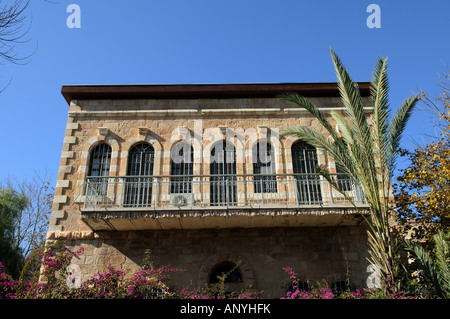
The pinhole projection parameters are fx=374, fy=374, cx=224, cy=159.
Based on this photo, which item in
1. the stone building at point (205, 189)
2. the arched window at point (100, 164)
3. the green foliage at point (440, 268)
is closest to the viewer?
the green foliage at point (440, 268)

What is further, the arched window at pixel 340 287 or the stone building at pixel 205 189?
the stone building at pixel 205 189

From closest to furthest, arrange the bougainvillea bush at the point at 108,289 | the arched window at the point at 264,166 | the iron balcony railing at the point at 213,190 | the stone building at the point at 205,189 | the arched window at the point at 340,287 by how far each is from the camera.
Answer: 1. the bougainvillea bush at the point at 108,289
2. the arched window at the point at 340,287
3. the stone building at the point at 205,189
4. the iron balcony railing at the point at 213,190
5. the arched window at the point at 264,166

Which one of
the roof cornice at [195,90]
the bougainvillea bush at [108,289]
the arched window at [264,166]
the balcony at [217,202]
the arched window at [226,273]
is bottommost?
the bougainvillea bush at [108,289]

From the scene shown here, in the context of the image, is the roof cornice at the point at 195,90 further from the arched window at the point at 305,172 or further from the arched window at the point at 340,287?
the arched window at the point at 340,287

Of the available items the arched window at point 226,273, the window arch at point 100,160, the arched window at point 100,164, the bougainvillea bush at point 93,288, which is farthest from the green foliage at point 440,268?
the window arch at point 100,160

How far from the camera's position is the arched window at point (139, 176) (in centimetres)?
1093

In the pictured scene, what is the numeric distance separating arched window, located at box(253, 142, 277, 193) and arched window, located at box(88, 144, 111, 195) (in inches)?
184

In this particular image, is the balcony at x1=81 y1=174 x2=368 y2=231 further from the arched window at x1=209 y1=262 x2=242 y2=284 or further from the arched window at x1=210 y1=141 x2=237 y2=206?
the arched window at x1=209 y1=262 x2=242 y2=284

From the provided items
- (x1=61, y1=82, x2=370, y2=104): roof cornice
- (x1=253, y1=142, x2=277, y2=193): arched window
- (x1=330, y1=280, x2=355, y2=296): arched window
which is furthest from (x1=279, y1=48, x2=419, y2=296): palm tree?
(x1=61, y1=82, x2=370, y2=104): roof cornice

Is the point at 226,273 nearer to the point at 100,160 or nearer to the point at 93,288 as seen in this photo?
the point at 93,288

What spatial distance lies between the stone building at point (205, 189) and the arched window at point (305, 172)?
4 cm

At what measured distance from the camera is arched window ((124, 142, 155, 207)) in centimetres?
1093

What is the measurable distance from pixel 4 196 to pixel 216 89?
44.2 ft
